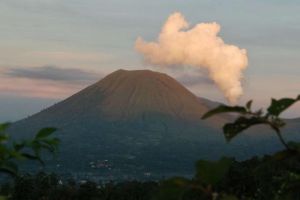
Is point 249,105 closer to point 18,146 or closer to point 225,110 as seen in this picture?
point 225,110

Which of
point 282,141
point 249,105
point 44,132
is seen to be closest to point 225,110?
point 249,105

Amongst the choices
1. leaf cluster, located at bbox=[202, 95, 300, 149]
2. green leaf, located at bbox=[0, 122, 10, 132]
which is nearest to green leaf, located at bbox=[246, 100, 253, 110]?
leaf cluster, located at bbox=[202, 95, 300, 149]

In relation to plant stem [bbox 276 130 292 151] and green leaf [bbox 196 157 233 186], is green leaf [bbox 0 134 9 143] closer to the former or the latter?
green leaf [bbox 196 157 233 186]

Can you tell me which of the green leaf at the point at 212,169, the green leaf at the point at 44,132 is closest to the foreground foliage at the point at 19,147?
the green leaf at the point at 44,132

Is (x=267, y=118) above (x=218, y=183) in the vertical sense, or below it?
above

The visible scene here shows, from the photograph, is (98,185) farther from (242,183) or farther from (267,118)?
(267,118)

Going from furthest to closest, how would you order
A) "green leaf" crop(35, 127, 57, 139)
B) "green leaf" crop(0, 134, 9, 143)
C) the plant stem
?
"green leaf" crop(35, 127, 57, 139) → "green leaf" crop(0, 134, 9, 143) → the plant stem

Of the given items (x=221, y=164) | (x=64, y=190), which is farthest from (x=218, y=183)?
(x=64, y=190)

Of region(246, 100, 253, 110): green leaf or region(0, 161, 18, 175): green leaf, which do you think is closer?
region(246, 100, 253, 110): green leaf
